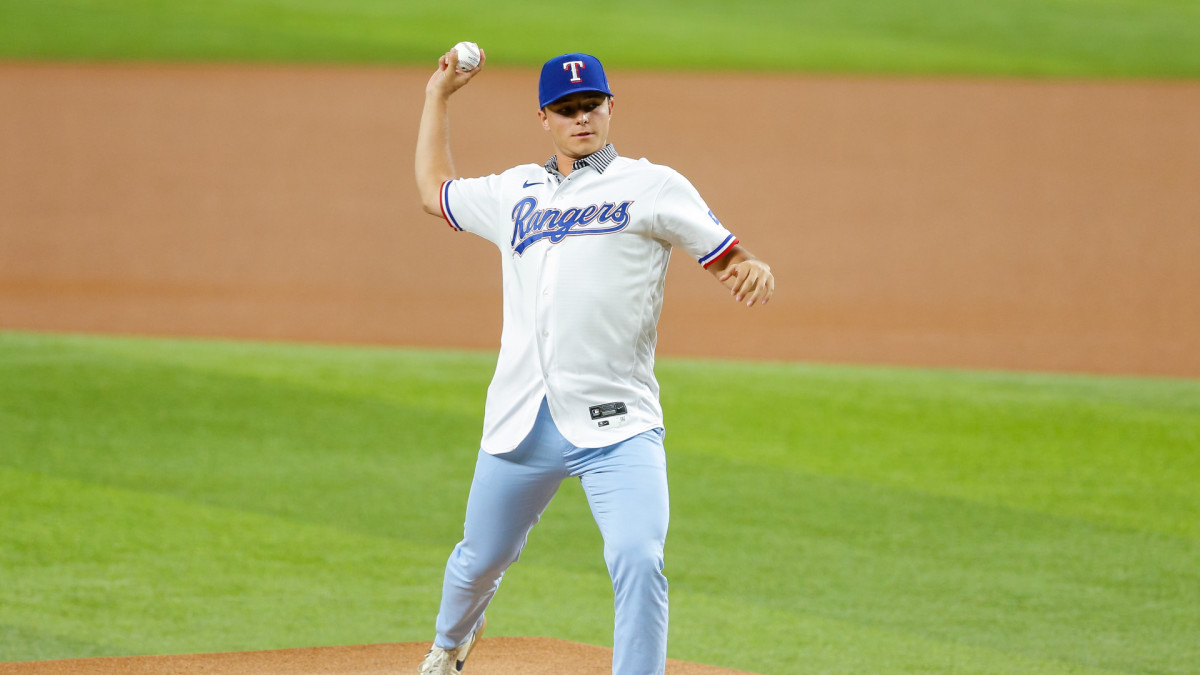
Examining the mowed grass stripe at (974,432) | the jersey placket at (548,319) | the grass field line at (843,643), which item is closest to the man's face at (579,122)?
the jersey placket at (548,319)

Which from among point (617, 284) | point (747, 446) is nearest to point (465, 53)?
point (617, 284)

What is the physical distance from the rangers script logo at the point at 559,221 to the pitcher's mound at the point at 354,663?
Answer: 60.3 inches

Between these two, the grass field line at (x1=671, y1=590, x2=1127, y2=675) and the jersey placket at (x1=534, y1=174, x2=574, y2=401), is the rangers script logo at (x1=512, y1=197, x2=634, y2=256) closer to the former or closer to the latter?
the jersey placket at (x1=534, y1=174, x2=574, y2=401)

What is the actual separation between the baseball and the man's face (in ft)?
1.34

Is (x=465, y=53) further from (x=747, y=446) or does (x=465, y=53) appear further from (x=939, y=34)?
(x=939, y=34)

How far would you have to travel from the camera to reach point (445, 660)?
3.81m

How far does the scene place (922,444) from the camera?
301 inches

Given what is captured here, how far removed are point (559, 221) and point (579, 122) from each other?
0.89 ft

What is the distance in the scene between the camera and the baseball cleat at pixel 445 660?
12.5 feet

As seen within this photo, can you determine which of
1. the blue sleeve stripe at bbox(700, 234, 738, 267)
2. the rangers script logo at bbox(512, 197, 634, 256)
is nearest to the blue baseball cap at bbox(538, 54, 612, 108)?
the rangers script logo at bbox(512, 197, 634, 256)

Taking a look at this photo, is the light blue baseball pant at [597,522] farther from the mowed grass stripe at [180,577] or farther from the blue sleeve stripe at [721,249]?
the mowed grass stripe at [180,577]

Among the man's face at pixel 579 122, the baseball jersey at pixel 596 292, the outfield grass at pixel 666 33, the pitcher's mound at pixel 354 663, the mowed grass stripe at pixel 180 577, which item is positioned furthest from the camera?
the outfield grass at pixel 666 33

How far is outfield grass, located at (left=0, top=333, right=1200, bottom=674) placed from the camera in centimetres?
495

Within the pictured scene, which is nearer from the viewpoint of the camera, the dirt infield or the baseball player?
the baseball player
